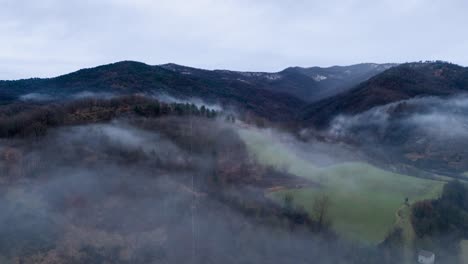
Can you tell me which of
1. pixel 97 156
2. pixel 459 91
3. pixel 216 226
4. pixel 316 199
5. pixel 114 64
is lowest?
pixel 216 226

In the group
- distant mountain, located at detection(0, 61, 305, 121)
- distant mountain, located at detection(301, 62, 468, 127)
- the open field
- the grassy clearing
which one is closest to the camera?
the grassy clearing

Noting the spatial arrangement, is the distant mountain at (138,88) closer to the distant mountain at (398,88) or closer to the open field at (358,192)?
the distant mountain at (398,88)

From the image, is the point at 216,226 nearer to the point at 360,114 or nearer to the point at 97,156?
the point at 97,156

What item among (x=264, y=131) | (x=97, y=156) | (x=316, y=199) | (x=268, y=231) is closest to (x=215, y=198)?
(x=268, y=231)

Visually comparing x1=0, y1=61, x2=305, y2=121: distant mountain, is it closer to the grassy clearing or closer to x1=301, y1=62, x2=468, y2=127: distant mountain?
x1=301, y1=62, x2=468, y2=127: distant mountain

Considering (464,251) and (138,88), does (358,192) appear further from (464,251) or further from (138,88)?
(138,88)

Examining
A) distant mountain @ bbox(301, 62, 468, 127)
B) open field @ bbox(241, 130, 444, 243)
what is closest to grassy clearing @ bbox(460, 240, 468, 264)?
open field @ bbox(241, 130, 444, 243)

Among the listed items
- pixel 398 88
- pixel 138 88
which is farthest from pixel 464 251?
pixel 138 88

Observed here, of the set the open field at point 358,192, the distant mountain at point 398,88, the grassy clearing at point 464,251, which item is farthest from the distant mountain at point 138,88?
the grassy clearing at point 464,251
